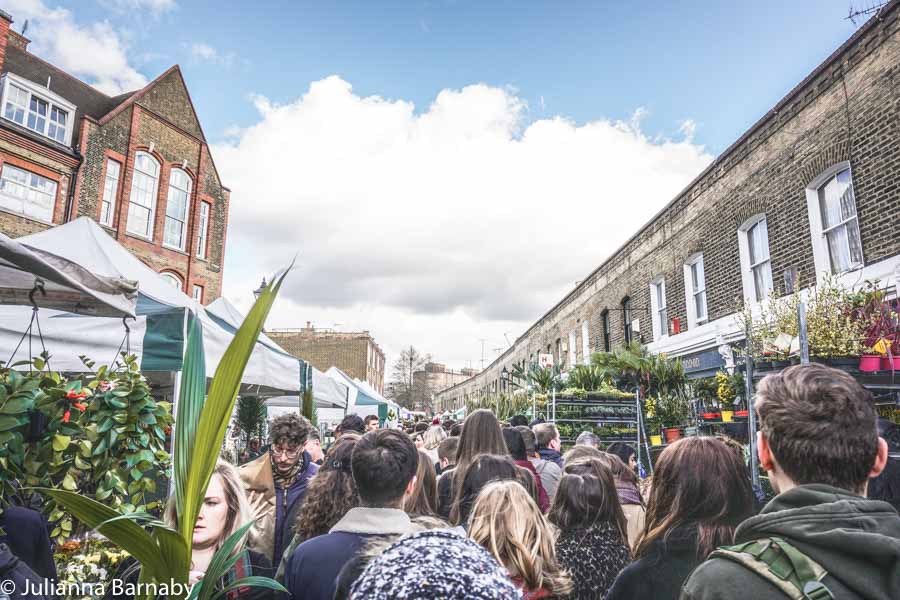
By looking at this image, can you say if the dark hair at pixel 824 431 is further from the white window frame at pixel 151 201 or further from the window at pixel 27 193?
the white window frame at pixel 151 201

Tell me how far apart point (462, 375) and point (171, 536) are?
355 ft

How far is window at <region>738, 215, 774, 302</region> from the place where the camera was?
10859mm

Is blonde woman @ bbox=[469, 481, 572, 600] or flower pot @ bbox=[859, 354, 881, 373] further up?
flower pot @ bbox=[859, 354, 881, 373]

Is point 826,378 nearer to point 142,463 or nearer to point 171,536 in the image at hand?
point 171,536

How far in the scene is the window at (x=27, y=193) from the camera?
16.2m

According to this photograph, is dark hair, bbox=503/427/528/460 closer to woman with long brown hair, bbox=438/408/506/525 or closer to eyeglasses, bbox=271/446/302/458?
woman with long brown hair, bbox=438/408/506/525

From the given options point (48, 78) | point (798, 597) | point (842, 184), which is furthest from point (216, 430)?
point (48, 78)

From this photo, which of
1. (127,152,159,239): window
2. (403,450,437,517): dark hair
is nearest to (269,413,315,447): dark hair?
(403,450,437,517): dark hair

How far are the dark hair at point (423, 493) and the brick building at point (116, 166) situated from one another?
16963 millimetres

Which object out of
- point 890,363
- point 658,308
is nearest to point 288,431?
point 890,363

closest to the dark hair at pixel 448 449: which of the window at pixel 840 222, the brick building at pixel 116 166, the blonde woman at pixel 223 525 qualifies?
the blonde woman at pixel 223 525

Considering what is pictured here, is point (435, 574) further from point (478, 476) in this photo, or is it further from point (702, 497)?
point (478, 476)

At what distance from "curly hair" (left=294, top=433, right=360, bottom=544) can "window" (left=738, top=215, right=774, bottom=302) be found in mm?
10089

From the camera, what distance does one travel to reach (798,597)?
1.21 m
